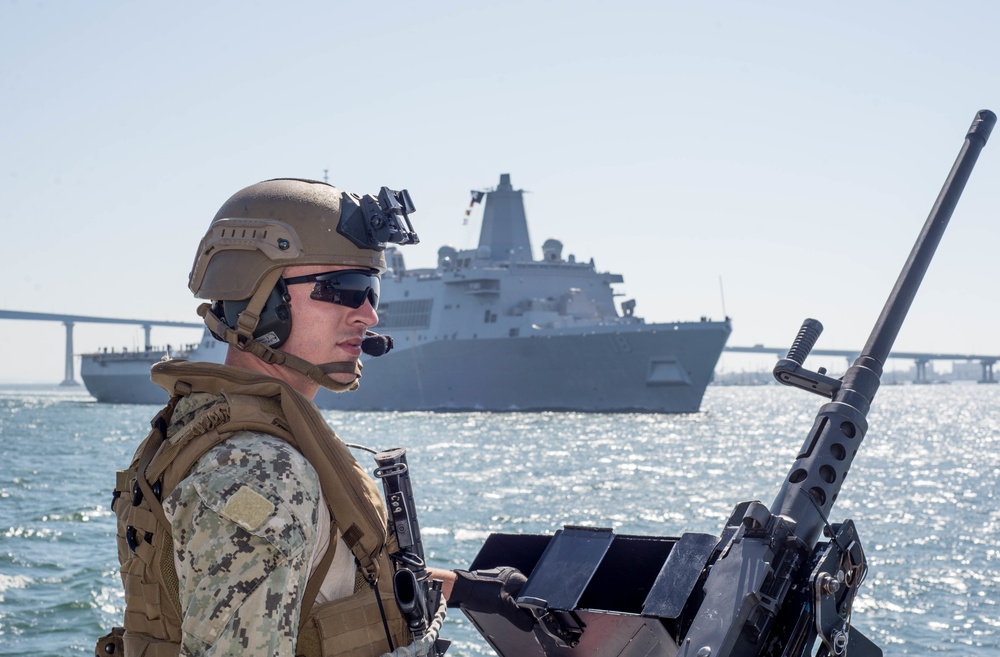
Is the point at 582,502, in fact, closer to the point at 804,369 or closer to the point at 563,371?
the point at 804,369

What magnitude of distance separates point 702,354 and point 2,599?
35.2 metres

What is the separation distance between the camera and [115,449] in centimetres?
2898

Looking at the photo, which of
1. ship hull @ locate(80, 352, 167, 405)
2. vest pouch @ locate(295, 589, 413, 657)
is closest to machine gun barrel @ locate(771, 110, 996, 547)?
vest pouch @ locate(295, 589, 413, 657)

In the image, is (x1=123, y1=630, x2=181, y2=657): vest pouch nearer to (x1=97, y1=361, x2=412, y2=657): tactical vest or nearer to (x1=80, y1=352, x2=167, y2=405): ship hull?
(x1=97, y1=361, x2=412, y2=657): tactical vest

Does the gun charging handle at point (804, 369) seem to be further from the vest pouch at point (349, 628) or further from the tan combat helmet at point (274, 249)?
the vest pouch at point (349, 628)

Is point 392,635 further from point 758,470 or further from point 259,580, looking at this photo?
point 758,470

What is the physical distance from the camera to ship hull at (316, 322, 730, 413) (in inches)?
1654

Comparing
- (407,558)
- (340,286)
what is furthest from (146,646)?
(340,286)

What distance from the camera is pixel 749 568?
8.94ft

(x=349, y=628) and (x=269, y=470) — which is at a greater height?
(x=269, y=470)

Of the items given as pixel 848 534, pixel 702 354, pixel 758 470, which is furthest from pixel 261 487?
pixel 702 354

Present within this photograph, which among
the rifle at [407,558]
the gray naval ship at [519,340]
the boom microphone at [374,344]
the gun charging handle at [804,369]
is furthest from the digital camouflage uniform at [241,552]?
the gray naval ship at [519,340]

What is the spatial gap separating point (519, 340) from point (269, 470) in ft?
137

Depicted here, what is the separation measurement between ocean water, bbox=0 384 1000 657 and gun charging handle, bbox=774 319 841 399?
6.03 meters
